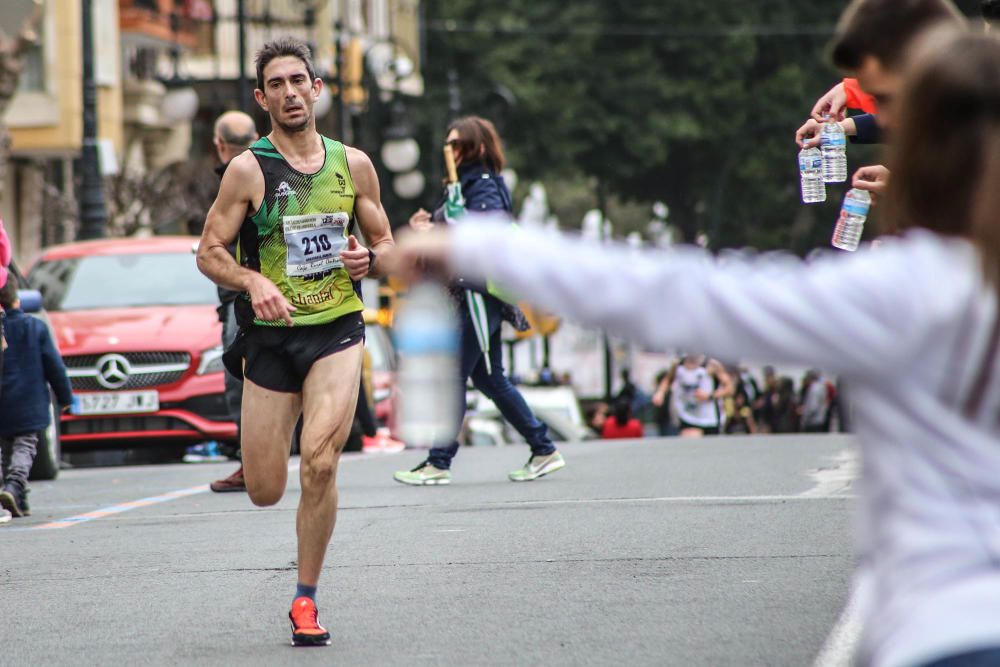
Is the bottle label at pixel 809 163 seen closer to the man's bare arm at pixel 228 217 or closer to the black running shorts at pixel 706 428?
the man's bare arm at pixel 228 217

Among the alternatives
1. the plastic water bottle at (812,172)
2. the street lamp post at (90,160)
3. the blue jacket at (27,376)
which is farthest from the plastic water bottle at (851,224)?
the street lamp post at (90,160)

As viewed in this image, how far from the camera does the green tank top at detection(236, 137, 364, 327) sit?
6723 mm

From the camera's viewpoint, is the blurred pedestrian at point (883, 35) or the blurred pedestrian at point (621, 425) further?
the blurred pedestrian at point (621, 425)

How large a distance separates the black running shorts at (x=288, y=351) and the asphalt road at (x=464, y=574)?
80cm

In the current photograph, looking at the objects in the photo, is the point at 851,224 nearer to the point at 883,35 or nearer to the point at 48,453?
the point at 883,35

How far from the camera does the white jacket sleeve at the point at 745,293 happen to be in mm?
2568

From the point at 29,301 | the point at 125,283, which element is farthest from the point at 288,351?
the point at 125,283

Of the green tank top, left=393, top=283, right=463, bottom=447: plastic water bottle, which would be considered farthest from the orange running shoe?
left=393, top=283, right=463, bottom=447: plastic water bottle

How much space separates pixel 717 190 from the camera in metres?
48.3

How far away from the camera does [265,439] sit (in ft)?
21.2

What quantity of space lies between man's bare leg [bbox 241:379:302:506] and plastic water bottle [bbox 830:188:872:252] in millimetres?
1818

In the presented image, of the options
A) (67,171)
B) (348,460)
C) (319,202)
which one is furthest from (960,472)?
(67,171)

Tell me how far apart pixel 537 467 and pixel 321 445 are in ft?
19.8

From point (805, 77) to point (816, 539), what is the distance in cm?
4161
